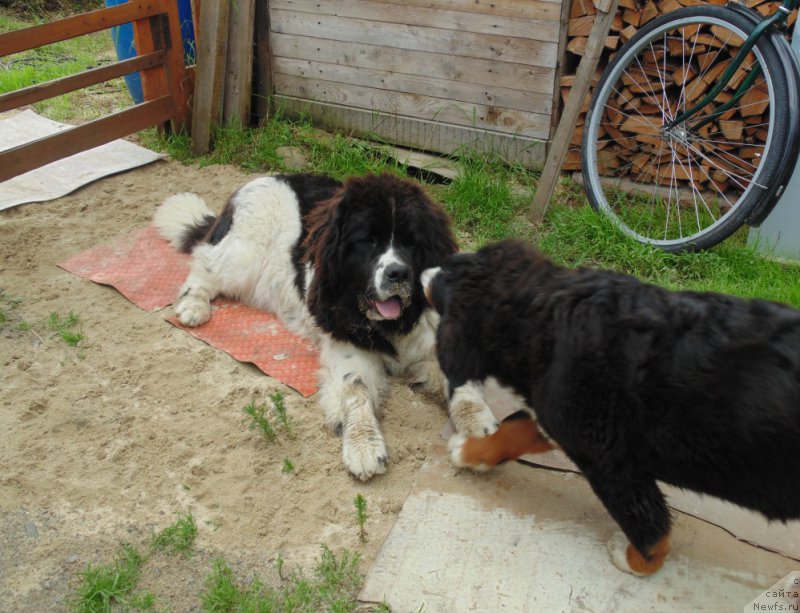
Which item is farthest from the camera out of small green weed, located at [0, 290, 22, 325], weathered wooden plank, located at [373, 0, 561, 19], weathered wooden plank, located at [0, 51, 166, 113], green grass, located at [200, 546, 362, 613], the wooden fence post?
weathered wooden plank, located at [373, 0, 561, 19]

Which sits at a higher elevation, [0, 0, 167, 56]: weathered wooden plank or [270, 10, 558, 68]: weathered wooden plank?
[270, 10, 558, 68]: weathered wooden plank

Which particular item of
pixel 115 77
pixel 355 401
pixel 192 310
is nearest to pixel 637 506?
pixel 355 401

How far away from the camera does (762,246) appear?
4621 mm

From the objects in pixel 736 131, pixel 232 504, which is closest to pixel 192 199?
pixel 232 504

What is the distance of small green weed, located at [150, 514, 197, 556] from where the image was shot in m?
2.73

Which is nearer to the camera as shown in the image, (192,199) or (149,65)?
(192,199)

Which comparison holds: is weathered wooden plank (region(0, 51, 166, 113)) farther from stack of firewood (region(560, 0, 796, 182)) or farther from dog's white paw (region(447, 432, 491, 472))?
dog's white paw (region(447, 432, 491, 472))

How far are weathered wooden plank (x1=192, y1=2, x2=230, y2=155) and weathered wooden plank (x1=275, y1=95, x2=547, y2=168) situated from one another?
1.92ft

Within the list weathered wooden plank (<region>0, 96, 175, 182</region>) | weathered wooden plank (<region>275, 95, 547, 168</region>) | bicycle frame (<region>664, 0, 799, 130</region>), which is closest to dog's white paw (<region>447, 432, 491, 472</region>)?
bicycle frame (<region>664, 0, 799, 130</region>)

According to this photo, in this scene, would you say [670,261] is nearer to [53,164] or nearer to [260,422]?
[260,422]

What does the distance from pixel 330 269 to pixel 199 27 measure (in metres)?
3.28

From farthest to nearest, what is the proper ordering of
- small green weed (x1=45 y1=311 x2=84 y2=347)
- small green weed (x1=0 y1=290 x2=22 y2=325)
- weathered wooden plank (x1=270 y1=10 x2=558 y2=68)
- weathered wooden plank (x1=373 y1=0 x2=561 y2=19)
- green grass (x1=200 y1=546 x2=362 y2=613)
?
weathered wooden plank (x1=270 y1=10 x2=558 y2=68), weathered wooden plank (x1=373 y1=0 x2=561 y2=19), small green weed (x1=0 y1=290 x2=22 y2=325), small green weed (x1=45 y1=311 x2=84 y2=347), green grass (x1=200 y1=546 x2=362 y2=613)

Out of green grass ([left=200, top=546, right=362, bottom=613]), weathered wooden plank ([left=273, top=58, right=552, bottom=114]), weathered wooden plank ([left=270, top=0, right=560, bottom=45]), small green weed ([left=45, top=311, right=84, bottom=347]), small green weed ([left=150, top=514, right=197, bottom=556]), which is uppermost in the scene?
weathered wooden plank ([left=270, top=0, right=560, bottom=45])

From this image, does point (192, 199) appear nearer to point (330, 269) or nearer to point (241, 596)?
point (330, 269)
